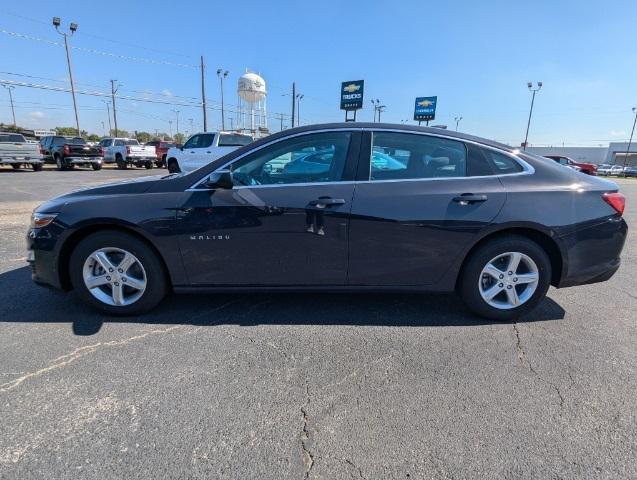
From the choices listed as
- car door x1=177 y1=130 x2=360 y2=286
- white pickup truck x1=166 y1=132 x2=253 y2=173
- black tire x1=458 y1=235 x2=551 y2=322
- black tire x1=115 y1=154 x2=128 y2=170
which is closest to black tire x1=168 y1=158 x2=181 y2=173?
white pickup truck x1=166 y1=132 x2=253 y2=173

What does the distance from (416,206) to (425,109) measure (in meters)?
49.1

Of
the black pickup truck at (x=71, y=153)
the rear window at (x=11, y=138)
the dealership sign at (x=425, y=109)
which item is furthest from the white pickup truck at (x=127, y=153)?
the dealership sign at (x=425, y=109)

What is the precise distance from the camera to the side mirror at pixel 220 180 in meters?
3.07

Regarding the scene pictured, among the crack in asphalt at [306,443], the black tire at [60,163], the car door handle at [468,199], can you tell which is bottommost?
the crack in asphalt at [306,443]

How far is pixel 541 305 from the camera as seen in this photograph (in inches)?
147

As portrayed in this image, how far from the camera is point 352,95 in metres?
40.8

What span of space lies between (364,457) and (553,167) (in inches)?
112

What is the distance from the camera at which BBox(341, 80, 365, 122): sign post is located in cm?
4028

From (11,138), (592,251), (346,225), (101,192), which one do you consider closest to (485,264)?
(592,251)

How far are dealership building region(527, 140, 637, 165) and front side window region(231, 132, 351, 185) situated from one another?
270 feet

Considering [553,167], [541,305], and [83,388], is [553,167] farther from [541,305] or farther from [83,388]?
[83,388]

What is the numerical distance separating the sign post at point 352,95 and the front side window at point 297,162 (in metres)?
39.2

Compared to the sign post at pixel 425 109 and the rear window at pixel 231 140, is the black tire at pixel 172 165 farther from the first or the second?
the sign post at pixel 425 109

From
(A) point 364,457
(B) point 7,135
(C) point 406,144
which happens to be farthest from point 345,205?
(B) point 7,135
